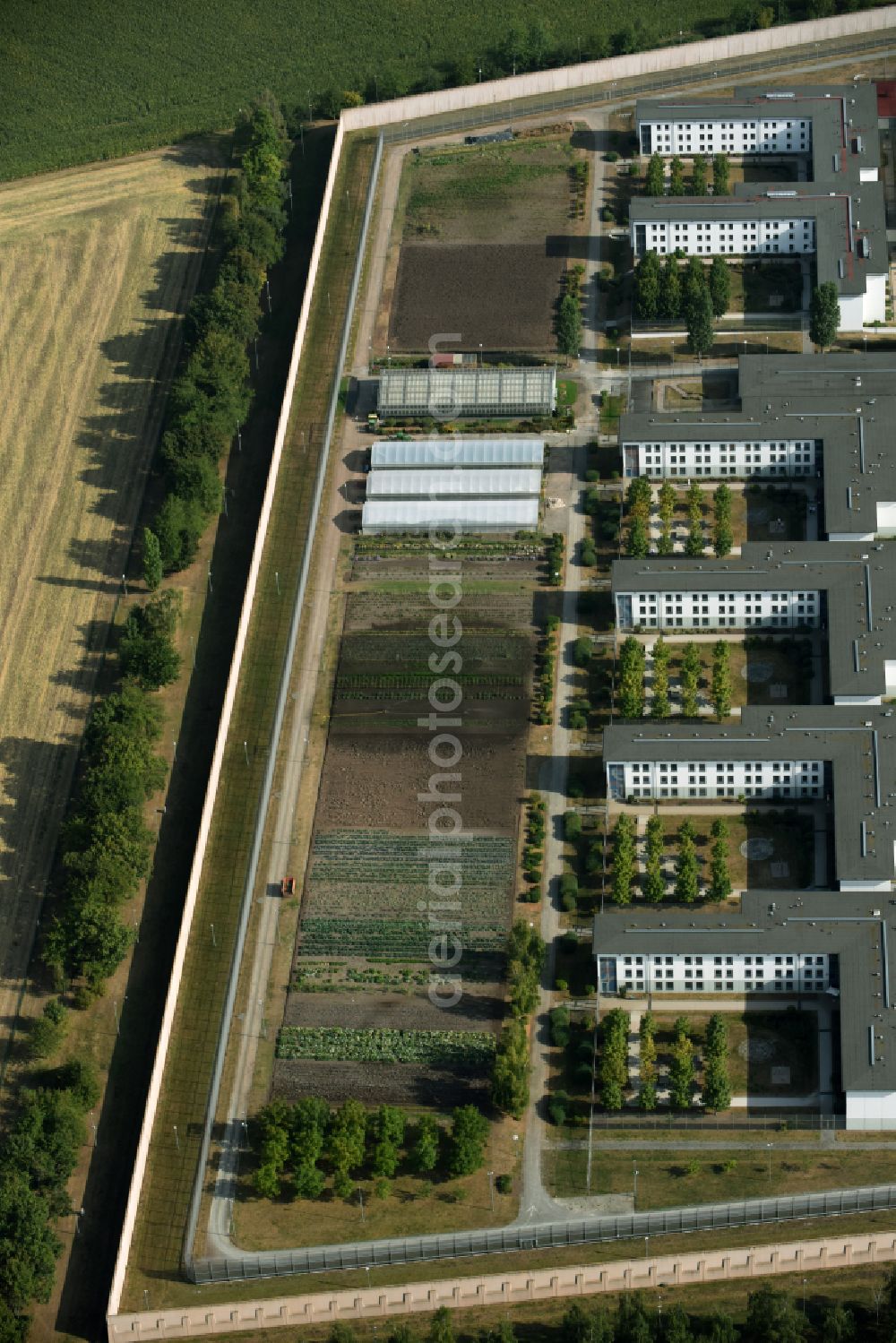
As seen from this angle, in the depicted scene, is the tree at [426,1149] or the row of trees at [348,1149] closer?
the row of trees at [348,1149]

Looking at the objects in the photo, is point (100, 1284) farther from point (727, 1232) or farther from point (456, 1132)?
point (727, 1232)

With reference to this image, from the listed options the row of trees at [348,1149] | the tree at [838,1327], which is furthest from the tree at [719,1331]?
the row of trees at [348,1149]

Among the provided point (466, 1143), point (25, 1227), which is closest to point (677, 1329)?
point (466, 1143)

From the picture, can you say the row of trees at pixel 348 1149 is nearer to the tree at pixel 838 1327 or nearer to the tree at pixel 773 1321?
the tree at pixel 773 1321

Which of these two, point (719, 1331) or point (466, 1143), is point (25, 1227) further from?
point (719, 1331)

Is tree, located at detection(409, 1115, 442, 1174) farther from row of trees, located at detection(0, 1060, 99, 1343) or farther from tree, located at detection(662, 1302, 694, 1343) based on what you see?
row of trees, located at detection(0, 1060, 99, 1343)
